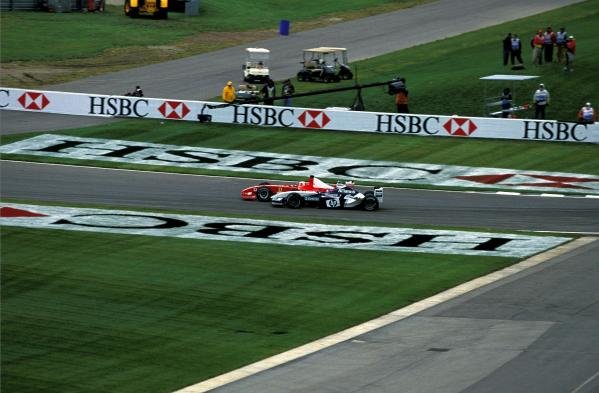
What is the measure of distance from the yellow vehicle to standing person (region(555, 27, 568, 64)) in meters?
30.5

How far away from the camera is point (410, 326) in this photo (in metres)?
31.6

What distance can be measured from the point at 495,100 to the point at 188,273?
30628mm

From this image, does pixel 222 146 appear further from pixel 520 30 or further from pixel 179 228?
pixel 520 30

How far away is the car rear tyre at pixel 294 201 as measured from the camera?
45.6 metres

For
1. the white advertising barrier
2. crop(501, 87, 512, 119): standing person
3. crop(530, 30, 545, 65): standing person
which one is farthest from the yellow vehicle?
crop(501, 87, 512, 119): standing person

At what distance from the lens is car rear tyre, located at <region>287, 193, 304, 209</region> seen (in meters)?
45.6

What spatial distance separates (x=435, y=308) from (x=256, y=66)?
39165 mm

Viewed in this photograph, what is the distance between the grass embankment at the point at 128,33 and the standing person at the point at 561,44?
917 inches

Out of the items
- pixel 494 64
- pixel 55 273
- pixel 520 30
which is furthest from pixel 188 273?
pixel 520 30

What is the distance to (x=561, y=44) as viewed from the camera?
220ft

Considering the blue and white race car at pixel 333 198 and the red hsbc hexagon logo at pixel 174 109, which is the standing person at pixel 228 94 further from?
the blue and white race car at pixel 333 198

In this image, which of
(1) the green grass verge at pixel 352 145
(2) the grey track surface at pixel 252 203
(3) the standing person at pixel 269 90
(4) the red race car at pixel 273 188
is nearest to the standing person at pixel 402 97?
(1) the green grass verge at pixel 352 145

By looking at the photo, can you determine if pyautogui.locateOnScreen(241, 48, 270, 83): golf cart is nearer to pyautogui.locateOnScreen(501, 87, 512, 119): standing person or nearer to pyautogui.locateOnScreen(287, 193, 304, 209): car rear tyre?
pyautogui.locateOnScreen(501, 87, 512, 119): standing person

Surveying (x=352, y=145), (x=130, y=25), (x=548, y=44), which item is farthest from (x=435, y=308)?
(x=130, y=25)
